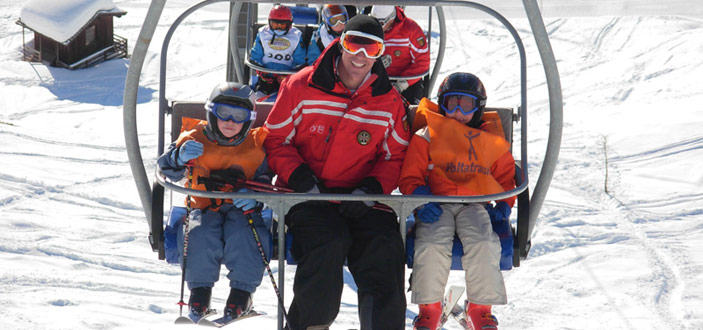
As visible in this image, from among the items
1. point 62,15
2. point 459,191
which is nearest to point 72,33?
point 62,15

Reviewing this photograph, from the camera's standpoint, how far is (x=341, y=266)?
12.0ft

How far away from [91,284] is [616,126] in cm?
835

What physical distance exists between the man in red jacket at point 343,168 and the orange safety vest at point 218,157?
9 centimetres

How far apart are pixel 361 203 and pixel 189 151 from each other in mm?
822

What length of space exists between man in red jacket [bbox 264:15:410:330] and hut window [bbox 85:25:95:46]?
1656 cm

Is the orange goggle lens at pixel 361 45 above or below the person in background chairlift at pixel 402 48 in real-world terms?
above

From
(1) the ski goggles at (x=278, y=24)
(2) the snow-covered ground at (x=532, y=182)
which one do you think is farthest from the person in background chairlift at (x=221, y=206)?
(2) the snow-covered ground at (x=532, y=182)

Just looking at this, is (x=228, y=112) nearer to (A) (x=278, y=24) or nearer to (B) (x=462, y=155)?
(B) (x=462, y=155)

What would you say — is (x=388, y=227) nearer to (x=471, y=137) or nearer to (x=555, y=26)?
(x=471, y=137)

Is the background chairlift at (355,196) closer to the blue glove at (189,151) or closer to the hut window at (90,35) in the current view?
the blue glove at (189,151)

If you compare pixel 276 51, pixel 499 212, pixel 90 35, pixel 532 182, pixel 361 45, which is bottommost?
pixel 90 35

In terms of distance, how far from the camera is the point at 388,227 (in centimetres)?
379

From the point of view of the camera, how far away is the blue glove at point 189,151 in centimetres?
377

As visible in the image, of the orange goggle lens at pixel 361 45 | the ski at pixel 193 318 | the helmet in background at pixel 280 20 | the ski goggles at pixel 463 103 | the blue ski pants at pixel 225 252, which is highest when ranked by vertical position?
the orange goggle lens at pixel 361 45
